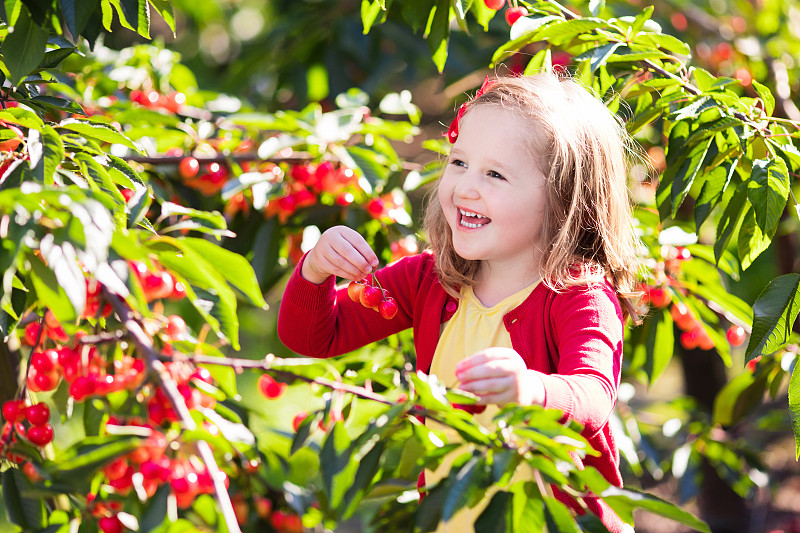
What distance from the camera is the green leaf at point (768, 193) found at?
132 centimetres

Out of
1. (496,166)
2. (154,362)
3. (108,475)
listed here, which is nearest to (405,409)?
(154,362)

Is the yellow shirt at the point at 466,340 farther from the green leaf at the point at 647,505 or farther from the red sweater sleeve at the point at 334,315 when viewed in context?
the green leaf at the point at 647,505

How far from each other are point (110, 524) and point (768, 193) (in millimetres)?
1190

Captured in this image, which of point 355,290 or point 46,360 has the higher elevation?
point 355,290

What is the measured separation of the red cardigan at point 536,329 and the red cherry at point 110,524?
1.47 ft

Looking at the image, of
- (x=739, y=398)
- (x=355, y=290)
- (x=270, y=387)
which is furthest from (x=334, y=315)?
(x=739, y=398)

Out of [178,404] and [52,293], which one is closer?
[52,293]

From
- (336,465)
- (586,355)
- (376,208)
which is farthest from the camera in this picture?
(376,208)

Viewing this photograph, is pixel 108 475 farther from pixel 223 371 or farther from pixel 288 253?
pixel 288 253

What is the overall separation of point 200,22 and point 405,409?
4.50 m

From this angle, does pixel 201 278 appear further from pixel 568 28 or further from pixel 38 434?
pixel 568 28

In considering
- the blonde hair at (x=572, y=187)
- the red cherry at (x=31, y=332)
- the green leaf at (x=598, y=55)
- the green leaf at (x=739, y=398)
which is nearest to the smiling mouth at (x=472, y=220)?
the blonde hair at (x=572, y=187)

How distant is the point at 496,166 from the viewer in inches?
52.8

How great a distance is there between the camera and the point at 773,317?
4.29 ft
